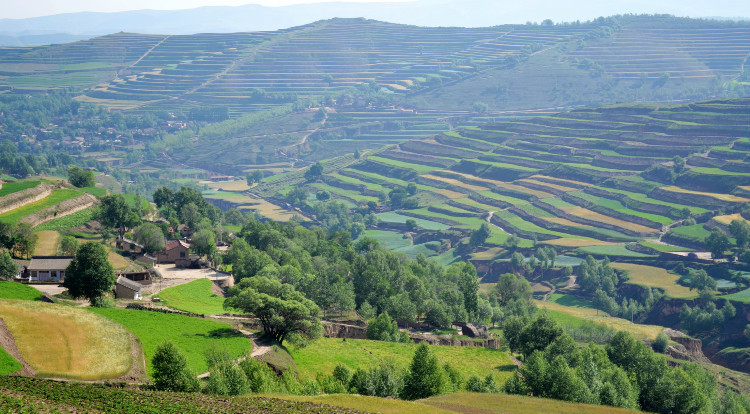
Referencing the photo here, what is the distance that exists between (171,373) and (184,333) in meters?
16.4

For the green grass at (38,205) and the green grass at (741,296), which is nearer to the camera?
the green grass at (38,205)

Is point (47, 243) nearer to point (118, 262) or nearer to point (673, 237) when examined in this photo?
point (118, 262)

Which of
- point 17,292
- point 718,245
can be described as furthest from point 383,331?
point 718,245

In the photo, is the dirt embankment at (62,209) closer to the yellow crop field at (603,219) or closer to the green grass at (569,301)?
the green grass at (569,301)

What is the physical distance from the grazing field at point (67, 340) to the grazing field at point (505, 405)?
23715 mm

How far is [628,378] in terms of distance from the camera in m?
85.9

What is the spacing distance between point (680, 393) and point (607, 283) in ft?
240

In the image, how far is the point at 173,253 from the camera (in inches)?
4628

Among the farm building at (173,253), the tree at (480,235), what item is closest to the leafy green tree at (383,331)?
the farm building at (173,253)

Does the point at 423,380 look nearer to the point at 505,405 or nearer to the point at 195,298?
the point at 505,405

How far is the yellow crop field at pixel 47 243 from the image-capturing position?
103 meters

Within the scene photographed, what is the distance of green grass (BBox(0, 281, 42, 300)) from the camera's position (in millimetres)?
76000

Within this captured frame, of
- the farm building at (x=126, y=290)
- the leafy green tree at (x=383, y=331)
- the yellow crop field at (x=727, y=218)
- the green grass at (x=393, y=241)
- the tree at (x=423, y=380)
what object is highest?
the farm building at (x=126, y=290)

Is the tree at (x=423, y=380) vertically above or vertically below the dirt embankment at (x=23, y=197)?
below
